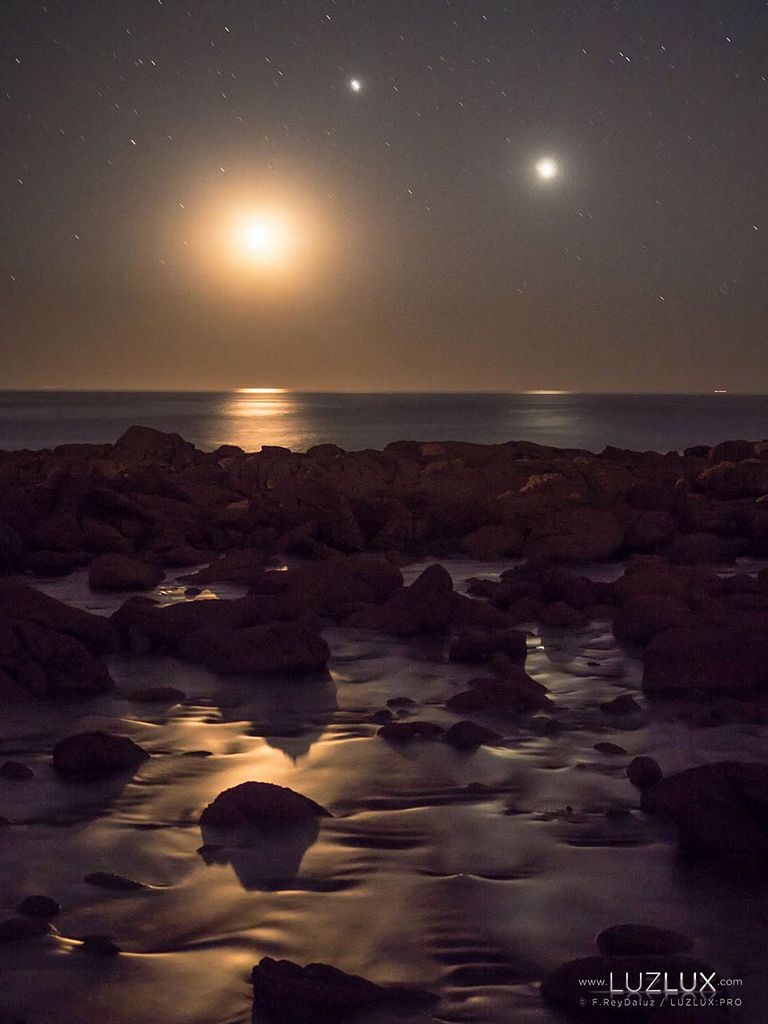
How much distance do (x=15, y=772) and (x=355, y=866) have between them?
5.66ft

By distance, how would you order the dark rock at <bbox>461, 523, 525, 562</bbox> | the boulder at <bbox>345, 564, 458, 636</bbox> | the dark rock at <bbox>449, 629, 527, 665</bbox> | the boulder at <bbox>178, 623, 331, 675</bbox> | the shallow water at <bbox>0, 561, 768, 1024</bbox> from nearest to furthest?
the shallow water at <bbox>0, 561, 768, 1024</bbox>, the boulder at <bbox>178, 623, 331, 675</bbox>, the dark rock at <bbox>449, 629, 527, 665</bbox>, the boulder at <bbox>345, 564, 458, 636</bbox>, the dark rock at <bbox>461, 523, 525, 562</bbox>

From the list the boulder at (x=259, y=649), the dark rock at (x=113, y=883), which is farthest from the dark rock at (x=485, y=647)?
the dark rock at (x=113, y=883)

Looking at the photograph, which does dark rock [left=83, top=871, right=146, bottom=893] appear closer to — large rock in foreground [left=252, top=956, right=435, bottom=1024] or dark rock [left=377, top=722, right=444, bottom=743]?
large rock in foreground [left=252, top=956, right=435, bottom=1024]

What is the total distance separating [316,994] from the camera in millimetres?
2994

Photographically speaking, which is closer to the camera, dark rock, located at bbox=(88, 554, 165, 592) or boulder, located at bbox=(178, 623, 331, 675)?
boulder, located at bbox=(178, 623, 331, 675)

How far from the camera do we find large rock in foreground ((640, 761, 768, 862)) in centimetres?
395

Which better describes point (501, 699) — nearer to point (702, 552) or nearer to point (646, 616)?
point (646, 616)

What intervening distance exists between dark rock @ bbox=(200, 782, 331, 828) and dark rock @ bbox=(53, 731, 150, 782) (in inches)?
29.0

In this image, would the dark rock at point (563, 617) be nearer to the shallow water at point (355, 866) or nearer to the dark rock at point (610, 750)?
the shallow water at point (355, 866)

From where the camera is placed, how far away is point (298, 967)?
310 centimetres

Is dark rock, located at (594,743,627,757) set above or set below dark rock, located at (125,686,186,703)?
below

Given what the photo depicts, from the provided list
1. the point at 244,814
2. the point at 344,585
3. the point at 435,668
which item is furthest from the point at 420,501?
the point at 244,814

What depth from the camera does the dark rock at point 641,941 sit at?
10.6 ft

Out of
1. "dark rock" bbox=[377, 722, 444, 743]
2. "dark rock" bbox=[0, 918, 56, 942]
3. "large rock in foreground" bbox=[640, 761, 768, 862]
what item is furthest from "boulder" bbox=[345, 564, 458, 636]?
"dark rock" bbox=[0, 918, 56, 942]
